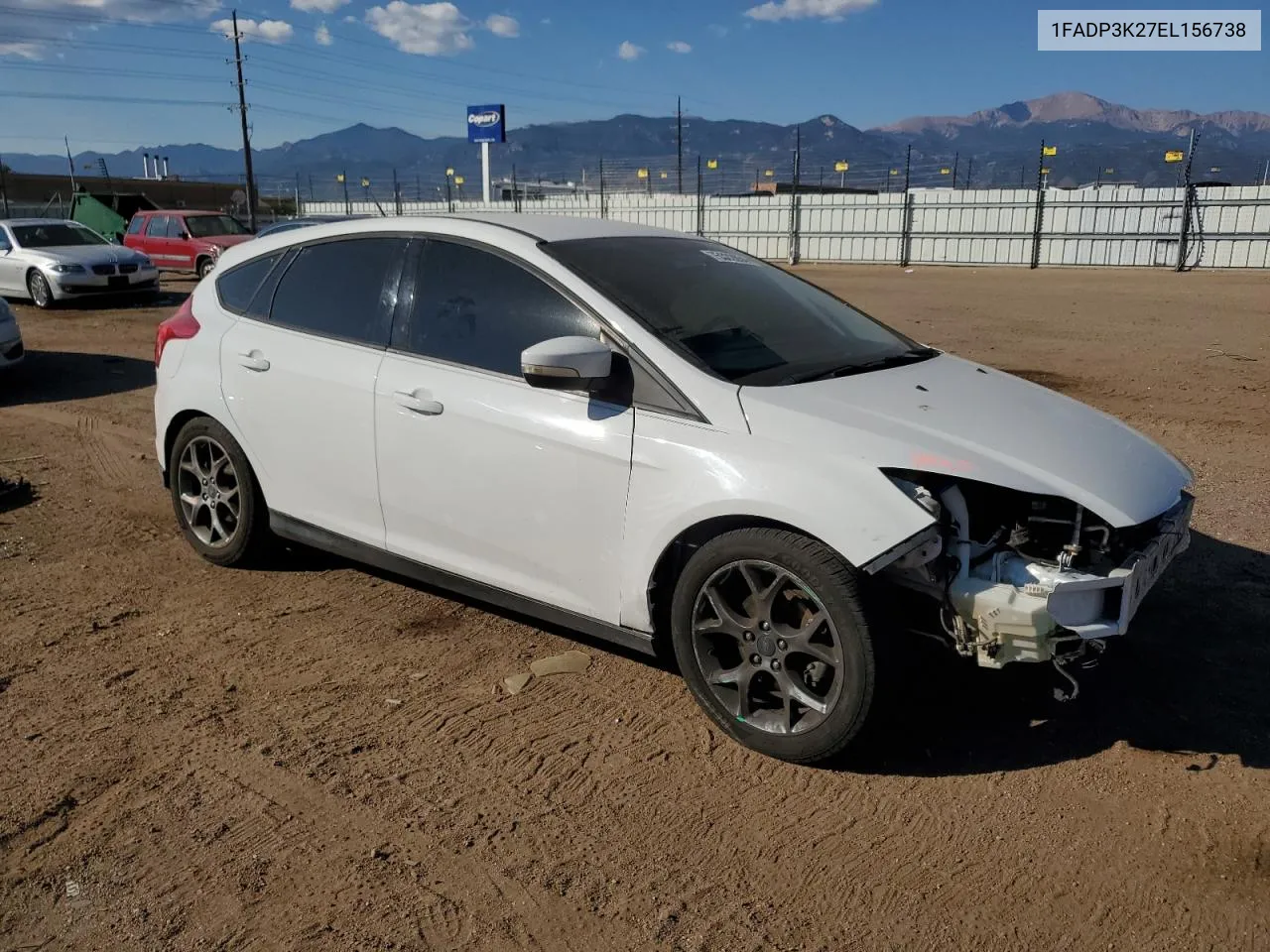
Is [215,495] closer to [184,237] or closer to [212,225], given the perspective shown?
[184,237]

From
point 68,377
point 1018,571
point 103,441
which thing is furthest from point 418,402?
point 68,377

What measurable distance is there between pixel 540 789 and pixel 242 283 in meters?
3.03

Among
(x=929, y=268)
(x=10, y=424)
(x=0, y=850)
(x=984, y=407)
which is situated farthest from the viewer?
(x=929, y=268)

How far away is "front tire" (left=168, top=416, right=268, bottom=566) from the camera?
4.63 metres

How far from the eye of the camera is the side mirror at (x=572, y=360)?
3.28 metres

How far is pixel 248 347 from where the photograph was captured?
4504 millimetres

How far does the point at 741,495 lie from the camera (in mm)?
3068

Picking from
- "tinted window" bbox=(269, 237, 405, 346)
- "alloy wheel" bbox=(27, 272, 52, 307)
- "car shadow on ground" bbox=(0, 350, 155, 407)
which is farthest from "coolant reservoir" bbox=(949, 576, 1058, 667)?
"alloy wheel" bbox=(27, 272, 52, 307)

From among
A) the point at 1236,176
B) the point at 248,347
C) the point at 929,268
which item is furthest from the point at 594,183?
the point at 248,347

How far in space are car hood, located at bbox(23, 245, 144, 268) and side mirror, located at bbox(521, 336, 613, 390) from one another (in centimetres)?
1588

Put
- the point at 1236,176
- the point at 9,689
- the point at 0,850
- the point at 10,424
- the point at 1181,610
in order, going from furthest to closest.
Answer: the point at 1236,176 → the point at 10,424 → the point at 1181,610 → the point at 9,689 → the point at 0,850

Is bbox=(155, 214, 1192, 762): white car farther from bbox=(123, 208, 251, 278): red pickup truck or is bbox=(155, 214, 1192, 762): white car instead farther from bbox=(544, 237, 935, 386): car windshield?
bbox=(123, 208, 251, 278): red pickup truck

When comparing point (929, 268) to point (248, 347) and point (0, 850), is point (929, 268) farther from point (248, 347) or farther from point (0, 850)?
point (0, 850)

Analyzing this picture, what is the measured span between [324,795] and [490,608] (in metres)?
1.47
